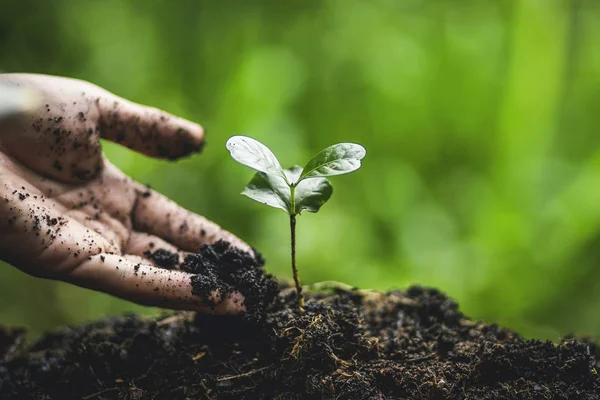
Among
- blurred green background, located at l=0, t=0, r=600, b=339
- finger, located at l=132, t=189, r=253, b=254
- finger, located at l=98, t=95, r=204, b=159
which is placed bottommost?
finger, located at l=132, t=189, r=253, b=254

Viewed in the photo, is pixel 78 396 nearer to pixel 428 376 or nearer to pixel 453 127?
pixel 428 376

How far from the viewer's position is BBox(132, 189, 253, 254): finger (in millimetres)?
1343

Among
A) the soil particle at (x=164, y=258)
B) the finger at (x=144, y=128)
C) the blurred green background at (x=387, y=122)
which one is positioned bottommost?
the soil particle at (x=164, y=258)

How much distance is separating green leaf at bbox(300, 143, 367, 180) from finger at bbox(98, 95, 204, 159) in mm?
438

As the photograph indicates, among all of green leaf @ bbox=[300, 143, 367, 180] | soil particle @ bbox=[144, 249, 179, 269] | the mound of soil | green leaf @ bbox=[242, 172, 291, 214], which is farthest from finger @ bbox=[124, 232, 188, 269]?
green leaf @ bbox=[300, 143, 367, 180]

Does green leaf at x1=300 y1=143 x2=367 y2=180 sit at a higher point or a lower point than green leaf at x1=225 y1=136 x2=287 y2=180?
higher

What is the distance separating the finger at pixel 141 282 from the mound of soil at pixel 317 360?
0.12 m

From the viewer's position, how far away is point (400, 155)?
2648 mm

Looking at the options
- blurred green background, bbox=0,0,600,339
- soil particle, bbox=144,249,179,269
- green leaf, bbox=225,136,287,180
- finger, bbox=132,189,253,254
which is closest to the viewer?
green leaf, bbox=225,136,287,180

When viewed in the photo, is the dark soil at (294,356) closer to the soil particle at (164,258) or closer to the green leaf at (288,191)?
the soil particle at (164,258)

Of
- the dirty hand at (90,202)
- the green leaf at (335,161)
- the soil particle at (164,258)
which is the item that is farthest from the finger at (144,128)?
the green leaf at (335,161)

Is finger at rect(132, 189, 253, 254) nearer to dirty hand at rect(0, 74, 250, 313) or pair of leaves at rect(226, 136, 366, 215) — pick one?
dirty hand at rect(0, 74, 250, 313)

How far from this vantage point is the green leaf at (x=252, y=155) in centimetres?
103

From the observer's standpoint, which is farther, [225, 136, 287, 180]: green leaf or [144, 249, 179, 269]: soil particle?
[144, 249, 179, 269]: soil particle
